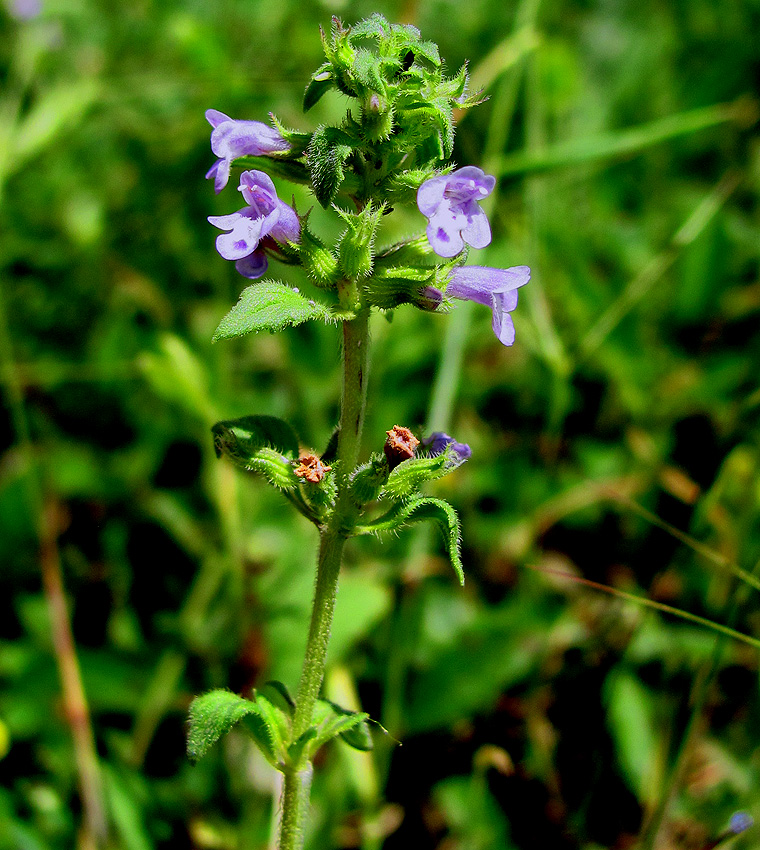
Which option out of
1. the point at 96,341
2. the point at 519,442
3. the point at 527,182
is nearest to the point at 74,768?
the point at 96,341

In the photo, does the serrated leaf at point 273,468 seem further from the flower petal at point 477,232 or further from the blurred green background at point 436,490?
the flower petal at point 477,232

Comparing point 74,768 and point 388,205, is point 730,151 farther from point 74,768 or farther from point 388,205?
point 74,768

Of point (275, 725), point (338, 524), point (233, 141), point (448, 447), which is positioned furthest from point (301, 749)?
point (233, 141)

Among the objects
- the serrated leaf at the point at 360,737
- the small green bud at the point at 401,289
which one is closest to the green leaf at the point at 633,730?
the serrated leaf at the point at 360,737

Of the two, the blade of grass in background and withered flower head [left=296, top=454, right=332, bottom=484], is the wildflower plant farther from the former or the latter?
the blade of grass in background

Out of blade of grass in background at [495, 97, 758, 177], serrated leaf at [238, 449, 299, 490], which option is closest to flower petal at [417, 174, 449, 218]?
serrated leaf at [238, 449, 299, 490]
